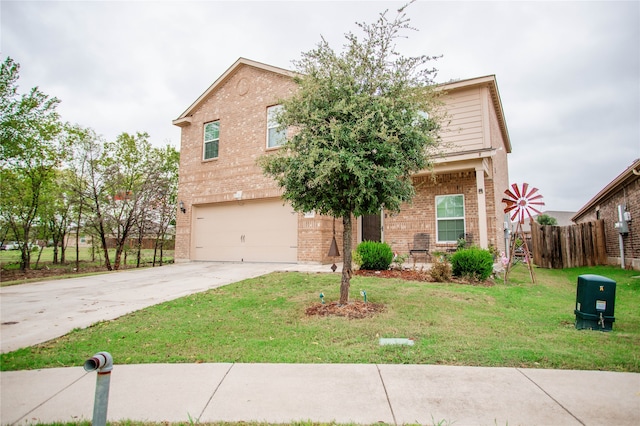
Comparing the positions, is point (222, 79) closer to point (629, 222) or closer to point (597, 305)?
point (597, 305)

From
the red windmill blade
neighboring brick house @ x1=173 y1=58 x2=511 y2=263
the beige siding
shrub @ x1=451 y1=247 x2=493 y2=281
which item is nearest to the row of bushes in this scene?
shrub @ x1=451 y1=247 x2=493 y2=281

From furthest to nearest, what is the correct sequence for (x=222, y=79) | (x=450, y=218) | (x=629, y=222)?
1. (x=222, y=79)
2. (x=450, y=218)
3. (x=629, y=222)

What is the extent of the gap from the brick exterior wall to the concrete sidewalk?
1047cm

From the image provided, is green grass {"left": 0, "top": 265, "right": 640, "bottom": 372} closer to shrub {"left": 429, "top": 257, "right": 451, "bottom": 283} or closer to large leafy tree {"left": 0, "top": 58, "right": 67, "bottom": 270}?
shrub {"left": 429, "top": 257, "right": 451, "bottom": 283}

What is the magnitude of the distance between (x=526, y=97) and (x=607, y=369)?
61.4 ft

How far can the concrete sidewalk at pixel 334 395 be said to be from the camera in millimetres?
2664

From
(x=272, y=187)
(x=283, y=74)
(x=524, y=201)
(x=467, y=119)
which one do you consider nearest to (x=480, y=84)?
(x=467, y=119)

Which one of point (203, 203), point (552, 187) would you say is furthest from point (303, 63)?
point (552, 187)

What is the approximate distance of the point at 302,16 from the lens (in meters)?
9.62

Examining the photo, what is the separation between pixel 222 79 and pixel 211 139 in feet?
8.12

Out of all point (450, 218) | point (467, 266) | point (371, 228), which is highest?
point (450, 218)

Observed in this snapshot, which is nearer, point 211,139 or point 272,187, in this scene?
point 272,187

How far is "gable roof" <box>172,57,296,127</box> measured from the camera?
508 inches

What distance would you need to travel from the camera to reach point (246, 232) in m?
12.9
